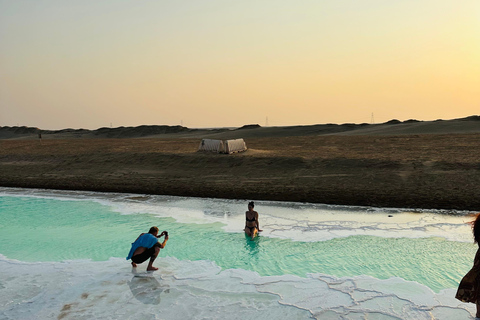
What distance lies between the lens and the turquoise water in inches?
368

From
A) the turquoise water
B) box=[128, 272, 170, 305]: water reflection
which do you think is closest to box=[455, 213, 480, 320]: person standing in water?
the turquoise water

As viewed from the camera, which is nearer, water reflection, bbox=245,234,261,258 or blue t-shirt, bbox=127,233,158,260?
blue t-shirt, bbox=127,233,158,260

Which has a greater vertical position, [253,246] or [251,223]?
[251,223]

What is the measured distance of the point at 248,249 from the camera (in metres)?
10.9

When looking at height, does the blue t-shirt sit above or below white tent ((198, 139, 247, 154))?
below

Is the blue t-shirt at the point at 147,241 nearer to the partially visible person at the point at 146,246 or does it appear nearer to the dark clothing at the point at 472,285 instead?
the partially visible person at the point at 146,246

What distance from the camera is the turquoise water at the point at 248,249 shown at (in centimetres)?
935

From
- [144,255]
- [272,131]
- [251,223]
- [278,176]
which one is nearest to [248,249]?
[251,223]

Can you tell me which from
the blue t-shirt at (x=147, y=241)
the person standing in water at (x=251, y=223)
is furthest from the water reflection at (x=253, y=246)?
the blue t-shirt at (x=147, y=241)

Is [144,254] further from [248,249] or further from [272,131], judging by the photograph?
[272,131]

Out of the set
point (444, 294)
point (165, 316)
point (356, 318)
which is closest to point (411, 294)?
point (444, 294)

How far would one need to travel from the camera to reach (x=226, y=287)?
8.30 m

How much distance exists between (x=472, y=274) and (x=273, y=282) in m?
3.65

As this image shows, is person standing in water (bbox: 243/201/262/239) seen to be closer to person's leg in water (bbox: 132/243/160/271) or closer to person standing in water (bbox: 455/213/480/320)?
person's leg in water (bbox: 132/243/160/271)
